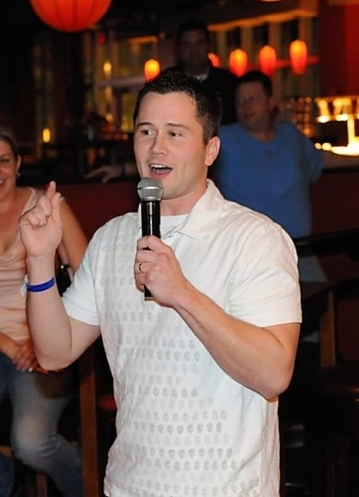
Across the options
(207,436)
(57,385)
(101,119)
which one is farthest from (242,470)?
(101,119)

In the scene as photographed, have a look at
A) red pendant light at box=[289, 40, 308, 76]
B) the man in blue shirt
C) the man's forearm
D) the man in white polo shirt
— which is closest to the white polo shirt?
the man in white polo shirt

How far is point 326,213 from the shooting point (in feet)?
19.1

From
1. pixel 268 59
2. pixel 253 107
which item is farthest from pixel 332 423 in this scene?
pixel 268 59

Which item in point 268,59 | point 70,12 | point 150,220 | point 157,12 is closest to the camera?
point 150,220

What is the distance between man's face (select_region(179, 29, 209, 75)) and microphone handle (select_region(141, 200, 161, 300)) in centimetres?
346

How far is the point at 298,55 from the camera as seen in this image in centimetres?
1318

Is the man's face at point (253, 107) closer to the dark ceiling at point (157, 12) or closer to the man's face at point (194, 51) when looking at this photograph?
the man's face at point (194, 51)

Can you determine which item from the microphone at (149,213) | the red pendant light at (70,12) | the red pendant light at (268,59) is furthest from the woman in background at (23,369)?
the red pendant light at (268,59)

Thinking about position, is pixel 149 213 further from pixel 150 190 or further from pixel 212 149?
pixel 212 149

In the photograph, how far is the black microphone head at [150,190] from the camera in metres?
1.86

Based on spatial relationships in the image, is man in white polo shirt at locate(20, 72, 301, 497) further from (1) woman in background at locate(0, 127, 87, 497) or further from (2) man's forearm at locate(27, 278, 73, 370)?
(1) woman in background at locate(0, 127, 87, 497)

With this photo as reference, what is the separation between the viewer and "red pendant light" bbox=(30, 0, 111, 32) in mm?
8508

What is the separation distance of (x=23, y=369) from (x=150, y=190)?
1.66 m

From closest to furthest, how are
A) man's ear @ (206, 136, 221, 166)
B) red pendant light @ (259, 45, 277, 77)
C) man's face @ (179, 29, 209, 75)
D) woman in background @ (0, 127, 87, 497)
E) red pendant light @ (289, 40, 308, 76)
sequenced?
man's ear @ (206, 136, 221, 166)
woman in background @ (0, 127, 87, 497)
man's face @ (179, 29, 209, 75)
red pendant light @ (289, 40, 308, 76)
red pendant light @ (259, 45, 277, 77)
